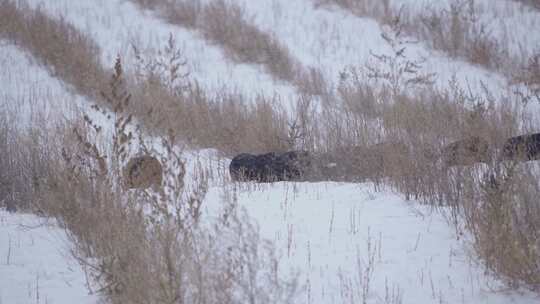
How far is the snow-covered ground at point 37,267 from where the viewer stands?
122 inches

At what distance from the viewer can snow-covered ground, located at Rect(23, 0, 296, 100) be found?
33.1ft

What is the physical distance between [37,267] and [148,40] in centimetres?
885

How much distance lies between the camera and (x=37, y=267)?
3.46 m

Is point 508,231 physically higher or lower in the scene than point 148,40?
lower

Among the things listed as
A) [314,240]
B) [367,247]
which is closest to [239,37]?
[314,240]

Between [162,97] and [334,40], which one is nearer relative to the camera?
[162,97]

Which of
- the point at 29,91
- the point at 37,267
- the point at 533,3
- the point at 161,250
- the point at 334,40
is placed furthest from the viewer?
the point at 533,3

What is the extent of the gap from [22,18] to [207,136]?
17.6ft

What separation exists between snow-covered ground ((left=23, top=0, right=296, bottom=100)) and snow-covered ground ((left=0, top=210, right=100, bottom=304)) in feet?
19.0

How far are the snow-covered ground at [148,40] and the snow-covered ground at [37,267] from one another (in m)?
5.79

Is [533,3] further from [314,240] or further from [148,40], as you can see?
[314,240]

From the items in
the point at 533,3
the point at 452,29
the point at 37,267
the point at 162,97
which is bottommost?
the point at 37,267

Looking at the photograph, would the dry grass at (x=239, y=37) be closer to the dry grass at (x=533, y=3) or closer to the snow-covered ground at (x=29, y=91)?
the snow-covered ground at (x=29, y=91)

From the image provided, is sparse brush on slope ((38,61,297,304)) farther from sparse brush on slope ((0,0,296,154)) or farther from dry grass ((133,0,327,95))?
dry grass ((133,0,327,95))
